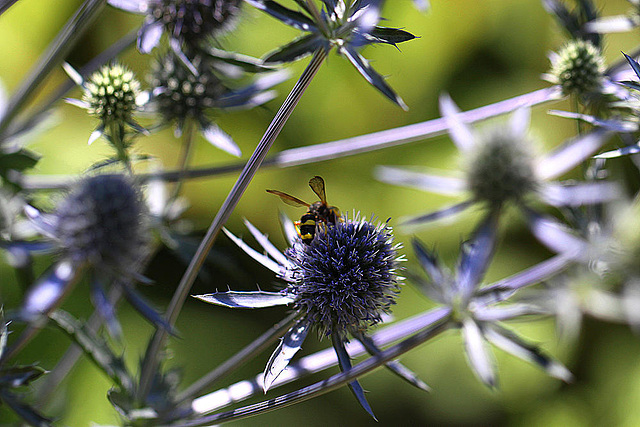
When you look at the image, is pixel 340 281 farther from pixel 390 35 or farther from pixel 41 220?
pixel 41 220

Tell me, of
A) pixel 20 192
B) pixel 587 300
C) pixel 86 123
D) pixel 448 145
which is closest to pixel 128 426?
pixel 20 192

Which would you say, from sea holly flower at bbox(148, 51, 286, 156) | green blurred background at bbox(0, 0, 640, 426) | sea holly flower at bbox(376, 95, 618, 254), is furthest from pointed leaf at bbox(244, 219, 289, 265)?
green blurred background at bbox(0, 0, 640, 426)

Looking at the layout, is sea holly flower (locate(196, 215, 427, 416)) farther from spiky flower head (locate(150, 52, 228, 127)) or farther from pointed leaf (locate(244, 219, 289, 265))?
spiky flower head (locate(150, 52, 228, 127))

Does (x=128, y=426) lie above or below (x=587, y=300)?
below

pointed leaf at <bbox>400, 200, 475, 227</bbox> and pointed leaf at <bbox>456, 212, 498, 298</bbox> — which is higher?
pointed leaf at <bbox>400, 200, 475, 227</bbox>

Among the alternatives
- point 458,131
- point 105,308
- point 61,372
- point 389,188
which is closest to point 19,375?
point 105,308

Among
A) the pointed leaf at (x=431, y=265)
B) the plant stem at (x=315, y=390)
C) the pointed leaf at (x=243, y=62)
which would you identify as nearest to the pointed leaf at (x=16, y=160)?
the pointed leaf at (x=243, y=62)

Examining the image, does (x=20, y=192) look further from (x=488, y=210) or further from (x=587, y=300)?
(x=587, y=300)
